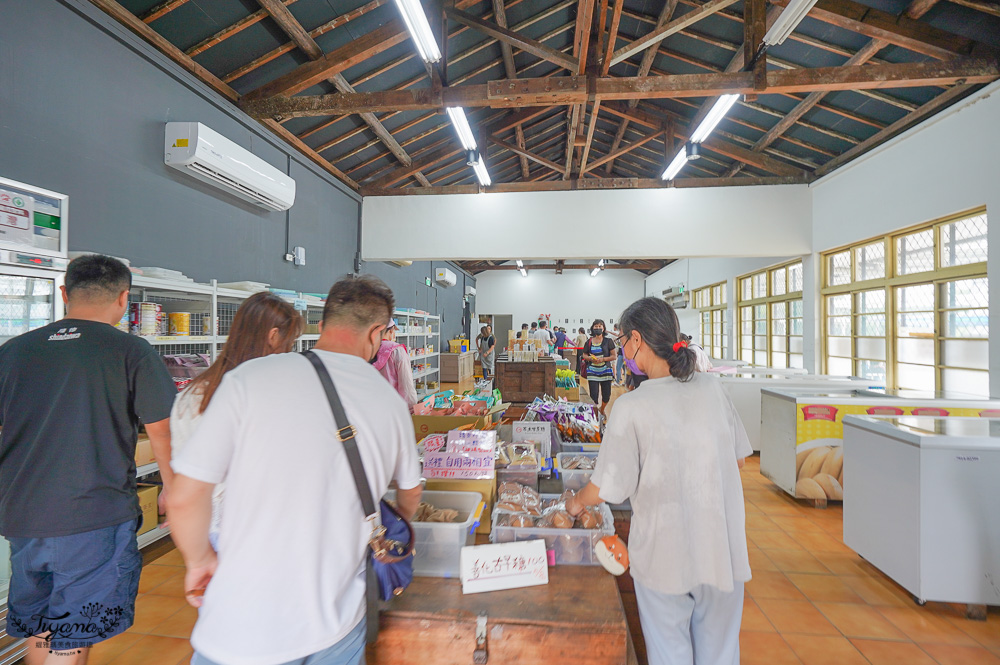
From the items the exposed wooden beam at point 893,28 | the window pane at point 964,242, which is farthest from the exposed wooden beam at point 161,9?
the window pane at point 964,242

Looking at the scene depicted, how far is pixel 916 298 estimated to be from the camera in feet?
16.4

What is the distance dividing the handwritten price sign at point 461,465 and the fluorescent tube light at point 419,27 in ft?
10.6

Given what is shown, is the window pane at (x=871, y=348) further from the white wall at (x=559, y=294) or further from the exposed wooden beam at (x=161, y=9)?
the white wall at (x=559, y=294)

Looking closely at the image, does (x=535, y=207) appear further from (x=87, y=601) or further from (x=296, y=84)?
(x=87, y=601)

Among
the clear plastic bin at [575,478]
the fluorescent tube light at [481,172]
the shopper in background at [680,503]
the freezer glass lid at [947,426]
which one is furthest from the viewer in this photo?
the fluorescent tube light at [481,172]

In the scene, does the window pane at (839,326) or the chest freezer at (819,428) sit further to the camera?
the window pane at (839,326)

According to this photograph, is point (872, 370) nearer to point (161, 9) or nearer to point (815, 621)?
point (815, 621)

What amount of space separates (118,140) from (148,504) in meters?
2.62

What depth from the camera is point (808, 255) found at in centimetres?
698

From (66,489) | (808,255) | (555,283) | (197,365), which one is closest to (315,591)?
(66,489)

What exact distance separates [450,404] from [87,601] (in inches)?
83.1

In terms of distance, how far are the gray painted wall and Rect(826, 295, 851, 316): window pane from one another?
24.6 feet

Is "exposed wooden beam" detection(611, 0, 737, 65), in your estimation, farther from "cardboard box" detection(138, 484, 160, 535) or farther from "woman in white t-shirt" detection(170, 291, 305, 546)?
"cardboard box" detection(138, 484, 160, 535)

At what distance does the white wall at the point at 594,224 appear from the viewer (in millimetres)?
7070
